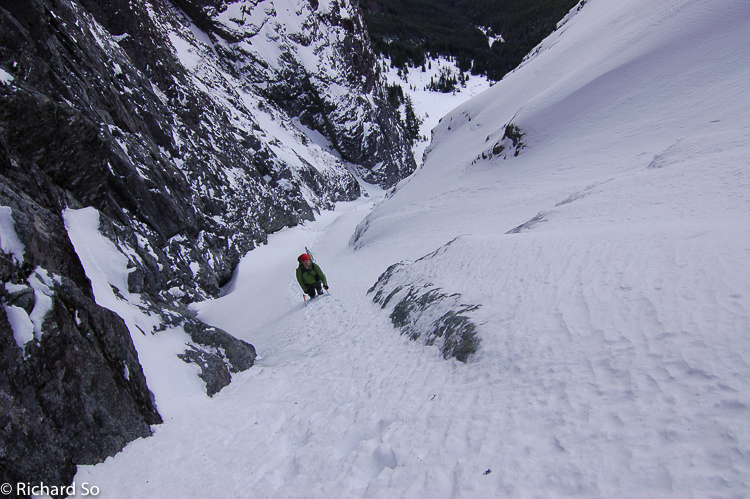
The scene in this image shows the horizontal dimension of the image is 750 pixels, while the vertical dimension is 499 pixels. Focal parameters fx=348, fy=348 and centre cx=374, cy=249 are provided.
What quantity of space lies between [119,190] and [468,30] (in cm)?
15044

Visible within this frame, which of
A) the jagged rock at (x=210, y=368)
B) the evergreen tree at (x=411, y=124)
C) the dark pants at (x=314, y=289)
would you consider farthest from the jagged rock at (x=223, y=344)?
the evergreen tree at (x=411, y=124)

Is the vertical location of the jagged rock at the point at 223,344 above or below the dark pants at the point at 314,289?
above

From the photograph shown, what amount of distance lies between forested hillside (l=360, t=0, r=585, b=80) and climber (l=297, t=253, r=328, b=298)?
100m

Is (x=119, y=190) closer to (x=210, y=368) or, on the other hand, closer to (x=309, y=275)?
(x=309, y=275)

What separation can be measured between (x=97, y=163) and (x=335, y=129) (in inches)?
1828

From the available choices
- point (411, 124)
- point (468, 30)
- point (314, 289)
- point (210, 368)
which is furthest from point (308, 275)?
point (468, 30)

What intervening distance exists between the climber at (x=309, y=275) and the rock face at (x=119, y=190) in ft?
11.7

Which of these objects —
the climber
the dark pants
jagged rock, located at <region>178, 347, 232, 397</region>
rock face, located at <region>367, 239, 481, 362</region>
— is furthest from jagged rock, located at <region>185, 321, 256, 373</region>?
the dark pants

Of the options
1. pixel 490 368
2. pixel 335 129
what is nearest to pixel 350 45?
pixel 335 129

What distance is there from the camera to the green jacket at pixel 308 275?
11.8 meters

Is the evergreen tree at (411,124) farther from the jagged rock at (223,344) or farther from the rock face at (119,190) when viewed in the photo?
the jagged rock at (223,344)

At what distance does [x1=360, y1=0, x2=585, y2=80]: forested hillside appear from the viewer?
100500 mm

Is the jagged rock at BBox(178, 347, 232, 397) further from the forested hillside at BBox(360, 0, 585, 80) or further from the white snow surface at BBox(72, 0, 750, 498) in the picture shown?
the forested hillside at BBox(360, 0, 585, 80)

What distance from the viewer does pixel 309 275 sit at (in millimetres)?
11938
